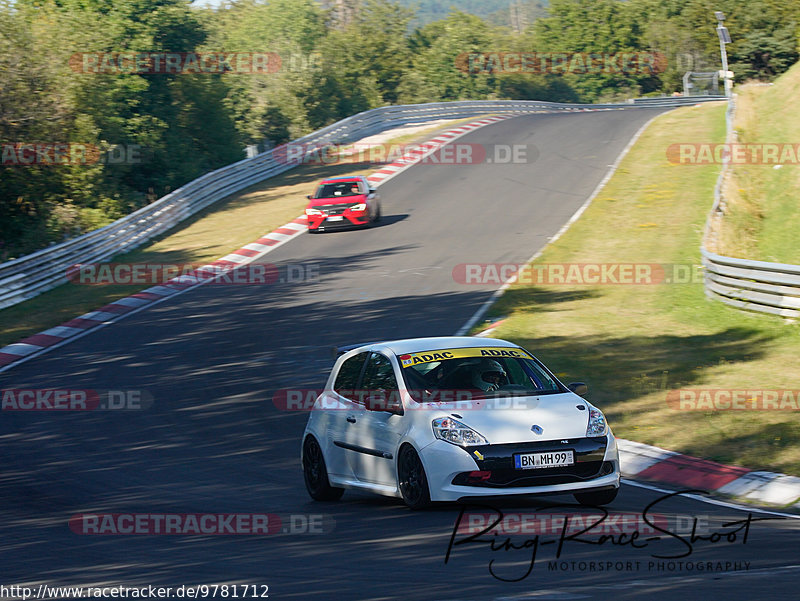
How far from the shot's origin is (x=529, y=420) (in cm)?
848

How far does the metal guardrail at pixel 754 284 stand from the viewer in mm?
16703

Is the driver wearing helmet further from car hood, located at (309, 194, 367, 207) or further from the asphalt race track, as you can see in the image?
car hood, located at (309, 194, 367, 207)

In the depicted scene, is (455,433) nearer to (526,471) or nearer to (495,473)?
(495,473)

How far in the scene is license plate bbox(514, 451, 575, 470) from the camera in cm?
819

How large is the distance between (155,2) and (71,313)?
2129 cm

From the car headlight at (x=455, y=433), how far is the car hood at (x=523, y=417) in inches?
1.9

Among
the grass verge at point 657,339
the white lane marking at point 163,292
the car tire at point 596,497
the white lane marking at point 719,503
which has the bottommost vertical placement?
the white lane marking at point 163,292

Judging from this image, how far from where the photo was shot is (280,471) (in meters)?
11.4

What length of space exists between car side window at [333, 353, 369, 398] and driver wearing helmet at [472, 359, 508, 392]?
4.05 feet

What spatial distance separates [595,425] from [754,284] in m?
10.2

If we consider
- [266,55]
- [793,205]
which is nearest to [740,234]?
[793,205]
